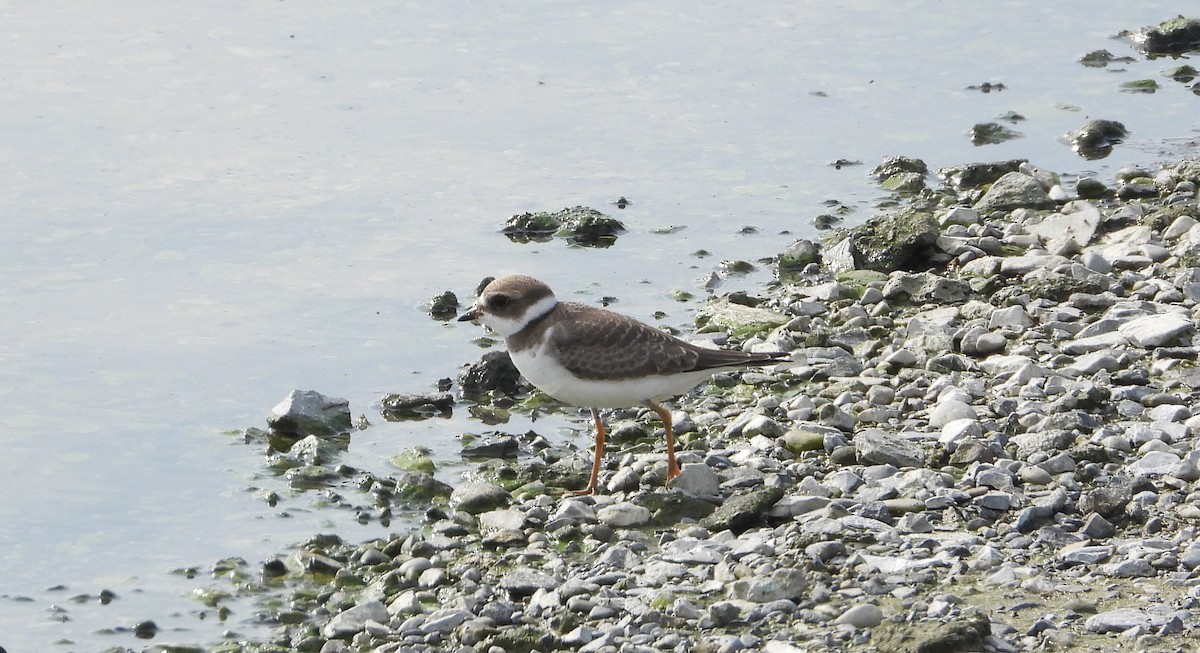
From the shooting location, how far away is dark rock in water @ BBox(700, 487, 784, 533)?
10094mm

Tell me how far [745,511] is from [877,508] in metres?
0.85

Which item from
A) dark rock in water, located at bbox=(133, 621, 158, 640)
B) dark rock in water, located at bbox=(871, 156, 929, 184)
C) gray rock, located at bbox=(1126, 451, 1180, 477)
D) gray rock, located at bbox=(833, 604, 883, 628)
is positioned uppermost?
gray rock, located at bbox=(833, 604, 883, 628)

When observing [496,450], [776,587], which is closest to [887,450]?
[776,587]

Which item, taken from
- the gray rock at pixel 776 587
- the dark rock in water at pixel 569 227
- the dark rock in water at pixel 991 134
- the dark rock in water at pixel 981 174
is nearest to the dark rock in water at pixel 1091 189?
the dark rock in water at pixel 981 174

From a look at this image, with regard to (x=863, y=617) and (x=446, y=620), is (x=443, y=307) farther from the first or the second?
(x=863, y=617)

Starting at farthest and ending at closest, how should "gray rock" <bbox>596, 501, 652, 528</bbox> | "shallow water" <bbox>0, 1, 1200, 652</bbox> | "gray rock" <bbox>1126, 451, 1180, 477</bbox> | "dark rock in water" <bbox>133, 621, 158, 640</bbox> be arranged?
"shallow water" <bbox>0, 1, 1200, 652</bbox>
"gray rock" <bbox>596, 501, 652, 528</bbox>
"gray rock" <bbox>1126, 451, 1180, 477</bbox>
"dark rock in water" <bbox>133, 621, 158, 640</bbox>

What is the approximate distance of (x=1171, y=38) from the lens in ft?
77.7

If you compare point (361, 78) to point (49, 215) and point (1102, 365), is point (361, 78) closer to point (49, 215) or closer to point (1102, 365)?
point (49, 215)

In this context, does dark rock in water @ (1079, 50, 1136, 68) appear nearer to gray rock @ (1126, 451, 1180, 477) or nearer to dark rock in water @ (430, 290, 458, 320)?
dark rock in water @ (430, 290, 458, 320)

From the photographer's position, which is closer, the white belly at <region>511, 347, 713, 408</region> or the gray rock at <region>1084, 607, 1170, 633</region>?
the gray rock at <region>1084, 607, 1170, 633</region>

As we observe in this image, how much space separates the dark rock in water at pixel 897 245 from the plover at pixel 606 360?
176 inches

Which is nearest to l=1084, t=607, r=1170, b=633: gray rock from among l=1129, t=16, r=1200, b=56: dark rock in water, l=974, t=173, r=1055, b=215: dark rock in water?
l=974, t=173, r=1055, b=215: dark rock in water

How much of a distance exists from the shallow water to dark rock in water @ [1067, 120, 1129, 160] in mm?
213

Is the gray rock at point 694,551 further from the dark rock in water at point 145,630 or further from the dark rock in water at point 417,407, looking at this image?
the dark rock in water at point 417,407
